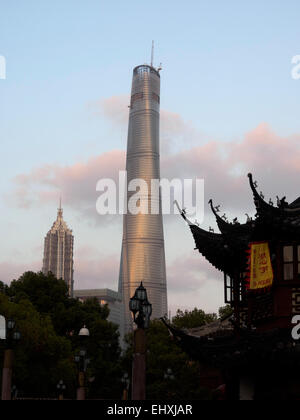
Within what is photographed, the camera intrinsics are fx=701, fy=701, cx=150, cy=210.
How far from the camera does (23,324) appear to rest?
56844 mm

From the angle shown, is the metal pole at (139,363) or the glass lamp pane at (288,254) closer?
the metal pole at (139,363)

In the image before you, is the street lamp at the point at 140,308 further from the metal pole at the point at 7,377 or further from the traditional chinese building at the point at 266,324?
the metal pole at the point at 7,377

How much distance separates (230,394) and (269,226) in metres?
8.03

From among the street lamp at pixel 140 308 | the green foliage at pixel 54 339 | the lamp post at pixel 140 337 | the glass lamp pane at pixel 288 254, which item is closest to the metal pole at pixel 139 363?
the lamp post at pixel 140 337

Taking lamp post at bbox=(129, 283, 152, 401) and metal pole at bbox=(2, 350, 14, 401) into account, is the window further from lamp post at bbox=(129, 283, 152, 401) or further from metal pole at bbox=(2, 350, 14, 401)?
metal pole at bbox=(2, 350, 14, 401)

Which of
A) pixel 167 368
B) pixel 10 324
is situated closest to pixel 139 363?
pixel 10 324

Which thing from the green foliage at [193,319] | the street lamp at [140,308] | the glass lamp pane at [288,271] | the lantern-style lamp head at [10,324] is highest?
the green foliage at [193,319]

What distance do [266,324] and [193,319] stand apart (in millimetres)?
69700

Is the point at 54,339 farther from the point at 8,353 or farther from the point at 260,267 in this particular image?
the point at 260,267

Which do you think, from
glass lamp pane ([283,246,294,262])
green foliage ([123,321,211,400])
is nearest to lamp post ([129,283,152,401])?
glass lamp pane ([283,246,294,262])

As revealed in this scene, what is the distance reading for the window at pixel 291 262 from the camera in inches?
1180
